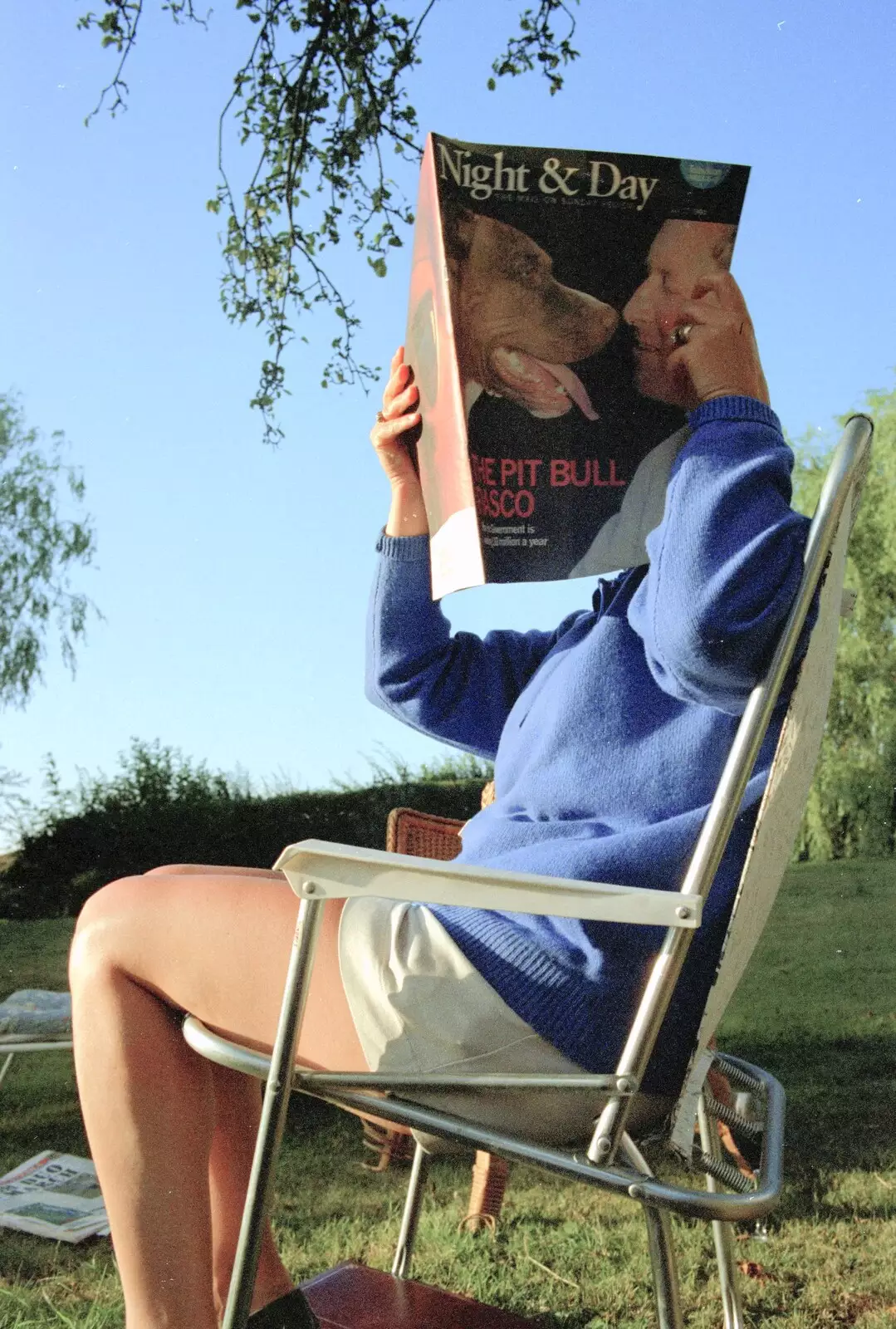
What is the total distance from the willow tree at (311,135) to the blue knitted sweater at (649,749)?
305 centimetres

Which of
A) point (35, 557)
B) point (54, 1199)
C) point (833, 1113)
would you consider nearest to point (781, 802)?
point (54, 1199)

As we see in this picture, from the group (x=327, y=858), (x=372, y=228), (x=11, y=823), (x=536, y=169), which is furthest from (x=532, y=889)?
(x=11, y=823)

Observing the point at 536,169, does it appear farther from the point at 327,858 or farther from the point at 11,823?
the point at 11,823

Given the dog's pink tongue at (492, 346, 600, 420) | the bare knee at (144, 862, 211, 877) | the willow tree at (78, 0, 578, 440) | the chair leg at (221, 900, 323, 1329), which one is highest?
the willow tree at (78, 0, 578, 440)

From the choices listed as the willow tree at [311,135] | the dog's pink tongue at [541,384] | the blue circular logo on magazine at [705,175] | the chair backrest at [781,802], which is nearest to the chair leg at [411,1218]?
the chair backrest at [781,802]

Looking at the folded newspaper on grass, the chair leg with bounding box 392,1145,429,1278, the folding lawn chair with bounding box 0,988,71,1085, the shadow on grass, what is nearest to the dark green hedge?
the shadow on grass

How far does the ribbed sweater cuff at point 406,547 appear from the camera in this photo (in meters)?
1.49

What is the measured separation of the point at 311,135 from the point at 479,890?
359 centimetres

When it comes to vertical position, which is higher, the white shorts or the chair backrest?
the chair backrest

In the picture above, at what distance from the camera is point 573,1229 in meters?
2.54

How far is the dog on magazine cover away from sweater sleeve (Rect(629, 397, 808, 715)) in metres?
0.17

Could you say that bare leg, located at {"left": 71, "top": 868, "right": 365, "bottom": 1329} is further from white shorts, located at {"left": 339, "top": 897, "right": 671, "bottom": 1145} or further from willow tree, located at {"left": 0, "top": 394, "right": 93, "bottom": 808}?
willow tree, located at {"left": 0, "top": 394, "right": 93, "bottom": 808}

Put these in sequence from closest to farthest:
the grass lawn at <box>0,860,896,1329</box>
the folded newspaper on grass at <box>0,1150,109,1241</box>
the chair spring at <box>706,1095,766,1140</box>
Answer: the chair spring at <box>706,1095,766,1140</box>, the grass lawn at <box>0,860,896,1329</box>, the folded newspaper on grass at <box>0,1150,109,1241</box>

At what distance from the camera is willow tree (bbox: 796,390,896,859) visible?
6.24 meters
